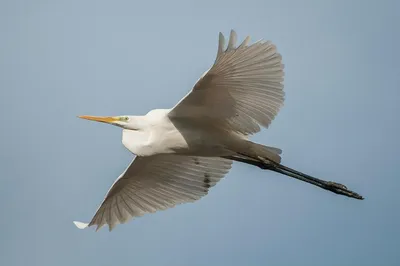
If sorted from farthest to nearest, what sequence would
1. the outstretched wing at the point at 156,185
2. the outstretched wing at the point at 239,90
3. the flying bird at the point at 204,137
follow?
the outstretched wing at the point at 156,185 < the flying bird at the point at 204,137 < the outstretched wing at the point at 239,90

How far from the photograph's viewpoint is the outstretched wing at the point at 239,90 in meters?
9.80

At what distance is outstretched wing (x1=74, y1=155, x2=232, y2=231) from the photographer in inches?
475

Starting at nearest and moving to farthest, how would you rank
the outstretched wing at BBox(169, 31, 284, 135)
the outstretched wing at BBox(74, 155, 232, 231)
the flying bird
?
the outstretched wing at BBox(169, 31, 284, 135)
the flying bird
the outstretched wing at BBox(74, 155, 232, 231)

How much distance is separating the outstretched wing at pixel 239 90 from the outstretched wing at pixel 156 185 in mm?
1221

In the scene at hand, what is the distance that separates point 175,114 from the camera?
34.9 ft

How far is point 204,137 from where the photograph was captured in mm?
10961

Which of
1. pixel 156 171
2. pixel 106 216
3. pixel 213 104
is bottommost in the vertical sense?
pixel 106 216

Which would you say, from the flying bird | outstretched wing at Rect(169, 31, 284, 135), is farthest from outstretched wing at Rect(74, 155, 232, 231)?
outstretched wing at Rect(169, 31, 284, 135)

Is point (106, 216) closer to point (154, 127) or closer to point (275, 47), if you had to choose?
point (154, 127)

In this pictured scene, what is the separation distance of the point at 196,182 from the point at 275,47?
117 inches

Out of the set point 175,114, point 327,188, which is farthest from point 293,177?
point 175,114

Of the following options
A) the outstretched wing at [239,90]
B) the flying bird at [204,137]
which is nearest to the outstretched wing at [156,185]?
the flying bird at [204,137]

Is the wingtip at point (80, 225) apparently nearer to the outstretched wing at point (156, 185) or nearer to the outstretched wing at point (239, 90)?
the outstretched wing at point (156, 185)

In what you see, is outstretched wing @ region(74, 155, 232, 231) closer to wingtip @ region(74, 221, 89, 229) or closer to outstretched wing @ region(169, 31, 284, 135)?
wingtip @ region(74, 221, 89, 229)
